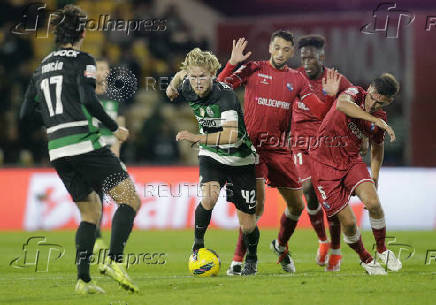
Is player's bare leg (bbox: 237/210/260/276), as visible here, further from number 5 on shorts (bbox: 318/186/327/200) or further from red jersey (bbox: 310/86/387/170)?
red jersey (bbox: 310/86/387/170)

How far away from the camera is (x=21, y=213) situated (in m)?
15.3

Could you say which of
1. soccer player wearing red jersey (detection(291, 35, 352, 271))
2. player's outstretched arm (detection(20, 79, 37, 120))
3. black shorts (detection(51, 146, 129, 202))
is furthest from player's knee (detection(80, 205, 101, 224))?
soccer player wearing red jersey (detection(291, 35, 352, 271))

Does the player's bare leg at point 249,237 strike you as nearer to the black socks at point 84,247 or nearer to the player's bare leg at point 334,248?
the player's bare leg at point 334,248

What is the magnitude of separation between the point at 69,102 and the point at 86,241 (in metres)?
1.16

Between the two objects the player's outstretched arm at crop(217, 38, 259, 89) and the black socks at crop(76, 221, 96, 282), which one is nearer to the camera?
the black socks at crop(76, 221, 96, 282)

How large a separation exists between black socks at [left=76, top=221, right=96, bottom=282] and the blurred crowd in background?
978 cm

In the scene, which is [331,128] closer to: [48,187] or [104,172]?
[104,172]

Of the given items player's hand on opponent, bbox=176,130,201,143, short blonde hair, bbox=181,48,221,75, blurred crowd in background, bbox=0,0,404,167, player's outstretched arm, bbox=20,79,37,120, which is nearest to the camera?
player's outstretched arm, bbox=20,79,37,120

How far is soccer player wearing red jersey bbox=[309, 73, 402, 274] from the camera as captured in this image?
7.96 metres

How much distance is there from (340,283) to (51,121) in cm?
294

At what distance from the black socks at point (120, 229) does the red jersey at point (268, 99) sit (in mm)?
2259

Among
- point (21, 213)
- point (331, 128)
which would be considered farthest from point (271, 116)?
point (21, 213)

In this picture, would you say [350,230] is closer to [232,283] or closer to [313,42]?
[232,283]

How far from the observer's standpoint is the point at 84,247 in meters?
6.72
